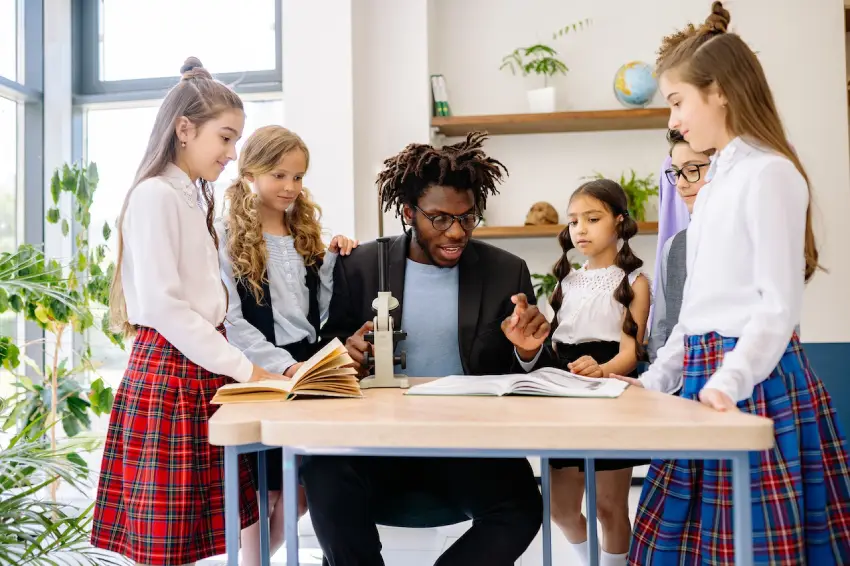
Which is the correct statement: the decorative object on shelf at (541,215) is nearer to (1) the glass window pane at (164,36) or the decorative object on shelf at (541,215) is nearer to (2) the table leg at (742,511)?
(1) the glass window pane at (164,36)

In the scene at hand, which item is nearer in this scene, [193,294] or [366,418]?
[366,418]

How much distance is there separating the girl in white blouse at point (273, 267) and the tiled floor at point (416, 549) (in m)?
0.67

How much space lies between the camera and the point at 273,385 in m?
1.49

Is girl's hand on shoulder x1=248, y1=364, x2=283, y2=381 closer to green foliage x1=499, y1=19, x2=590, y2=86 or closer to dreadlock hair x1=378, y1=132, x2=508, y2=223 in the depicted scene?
dreadlock hair x1=378, y1=132, x2=508, y2=223

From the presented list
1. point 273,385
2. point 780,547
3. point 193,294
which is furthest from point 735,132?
point 193,294

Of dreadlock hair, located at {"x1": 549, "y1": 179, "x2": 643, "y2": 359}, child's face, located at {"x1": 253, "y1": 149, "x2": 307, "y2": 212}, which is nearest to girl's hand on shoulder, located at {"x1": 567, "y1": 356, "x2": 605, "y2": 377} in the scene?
dreadlock hair, located at {"x1": 549, "y1": 179, "x2": 643, "y2": 359}

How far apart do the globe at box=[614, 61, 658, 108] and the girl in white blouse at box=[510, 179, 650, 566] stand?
179 centimetres

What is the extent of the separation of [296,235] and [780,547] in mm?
1477

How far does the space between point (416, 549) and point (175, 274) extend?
1.73 meters

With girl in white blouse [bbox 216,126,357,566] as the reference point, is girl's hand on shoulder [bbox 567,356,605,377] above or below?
below

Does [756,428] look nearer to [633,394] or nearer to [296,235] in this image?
[633,394]

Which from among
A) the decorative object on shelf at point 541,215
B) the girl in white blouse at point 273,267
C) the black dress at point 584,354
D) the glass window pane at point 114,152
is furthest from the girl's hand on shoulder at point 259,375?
the glass window pane at point 114,152

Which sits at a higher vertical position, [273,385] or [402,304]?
[402,304]

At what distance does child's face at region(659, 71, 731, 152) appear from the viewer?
1.46 metres
